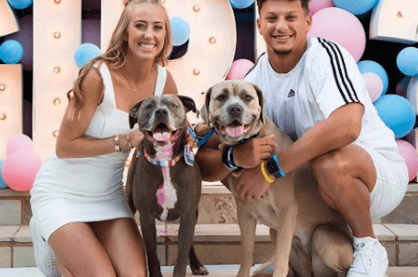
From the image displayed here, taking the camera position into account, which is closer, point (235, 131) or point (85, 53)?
point (235, 131)

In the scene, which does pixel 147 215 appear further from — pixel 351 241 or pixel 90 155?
pixel 351 241

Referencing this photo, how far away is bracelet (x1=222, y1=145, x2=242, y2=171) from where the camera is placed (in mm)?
2633

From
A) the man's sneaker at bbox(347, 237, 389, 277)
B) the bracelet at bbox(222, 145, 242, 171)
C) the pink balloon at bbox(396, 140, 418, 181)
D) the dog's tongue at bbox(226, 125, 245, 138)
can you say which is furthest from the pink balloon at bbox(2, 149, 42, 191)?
the pink balloon at bbox(396, 140, 418, 181)

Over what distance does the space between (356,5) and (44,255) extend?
2.45 m

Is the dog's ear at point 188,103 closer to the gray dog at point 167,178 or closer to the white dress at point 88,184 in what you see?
the gray dog at point 167,178

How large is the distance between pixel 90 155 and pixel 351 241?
4.09 ft

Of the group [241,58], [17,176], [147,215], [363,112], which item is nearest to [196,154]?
[147,215]

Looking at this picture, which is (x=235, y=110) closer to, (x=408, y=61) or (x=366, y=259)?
(x=366, y=259)

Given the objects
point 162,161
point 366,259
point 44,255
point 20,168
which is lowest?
point 44,255

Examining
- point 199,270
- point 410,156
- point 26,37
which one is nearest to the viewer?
point 199,270

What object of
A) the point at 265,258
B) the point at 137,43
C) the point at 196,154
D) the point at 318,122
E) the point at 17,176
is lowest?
the point at 265,258

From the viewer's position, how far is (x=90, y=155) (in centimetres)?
270

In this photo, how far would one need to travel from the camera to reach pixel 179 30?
3721 millimetres

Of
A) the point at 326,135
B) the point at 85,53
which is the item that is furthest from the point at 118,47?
the point at 326,135
